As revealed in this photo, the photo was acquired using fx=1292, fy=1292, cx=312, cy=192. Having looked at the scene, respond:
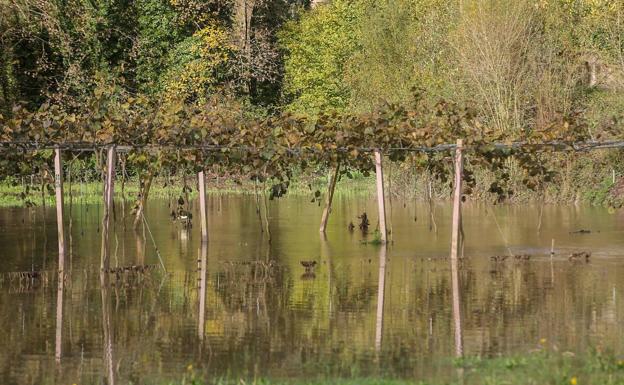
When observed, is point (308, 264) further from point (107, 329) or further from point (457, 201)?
point (107, 329)

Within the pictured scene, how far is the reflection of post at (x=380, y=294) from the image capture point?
13.5 m

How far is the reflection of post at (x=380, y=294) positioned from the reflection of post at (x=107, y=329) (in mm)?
2615

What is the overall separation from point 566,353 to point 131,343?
180 inches

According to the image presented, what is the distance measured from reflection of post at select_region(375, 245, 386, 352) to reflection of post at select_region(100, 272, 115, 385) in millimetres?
2615

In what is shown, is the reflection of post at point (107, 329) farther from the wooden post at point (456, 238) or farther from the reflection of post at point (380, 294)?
the wooden post at point (456, 238)

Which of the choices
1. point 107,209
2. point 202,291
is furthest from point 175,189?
point 202,291

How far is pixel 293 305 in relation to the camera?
16.5m

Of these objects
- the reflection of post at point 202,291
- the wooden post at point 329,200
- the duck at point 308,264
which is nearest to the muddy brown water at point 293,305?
the reflection of post at point 202,291

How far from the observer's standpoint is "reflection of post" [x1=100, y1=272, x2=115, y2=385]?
1190cm

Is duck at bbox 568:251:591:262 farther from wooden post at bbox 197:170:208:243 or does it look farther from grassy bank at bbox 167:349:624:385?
grassy bank at bbox 167:349:624:385

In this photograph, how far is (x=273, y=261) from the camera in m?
22.3

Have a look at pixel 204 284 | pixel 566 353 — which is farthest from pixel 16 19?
pixel 566 353

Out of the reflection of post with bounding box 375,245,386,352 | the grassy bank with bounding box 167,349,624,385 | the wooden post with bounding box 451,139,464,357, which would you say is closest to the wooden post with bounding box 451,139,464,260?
the wooden post with bounding box 451,139,464,357

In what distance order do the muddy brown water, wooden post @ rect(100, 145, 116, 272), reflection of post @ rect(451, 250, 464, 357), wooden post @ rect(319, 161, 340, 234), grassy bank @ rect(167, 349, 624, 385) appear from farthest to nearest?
wooden post @ rect(319, 161, 340, 234) < wooden post @ rect(100, 145, 116, 272) < reflection of post @ rect(451, 250, 464, 357) < the muddy brown water < grassy bank @ rect(167, 349, 624, 385)
